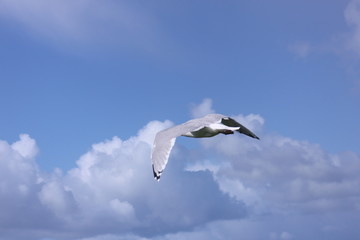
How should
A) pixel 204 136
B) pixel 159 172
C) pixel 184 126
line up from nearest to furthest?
pixel 159 172, pixel 184 126, pixel 204 136

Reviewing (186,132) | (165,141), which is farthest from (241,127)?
(165,141)

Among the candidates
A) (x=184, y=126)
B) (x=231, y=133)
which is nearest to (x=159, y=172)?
(x=184, y=126)

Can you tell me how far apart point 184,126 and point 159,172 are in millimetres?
3936

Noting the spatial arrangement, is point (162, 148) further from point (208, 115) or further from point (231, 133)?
point (208, 115)

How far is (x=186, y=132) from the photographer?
2303cm

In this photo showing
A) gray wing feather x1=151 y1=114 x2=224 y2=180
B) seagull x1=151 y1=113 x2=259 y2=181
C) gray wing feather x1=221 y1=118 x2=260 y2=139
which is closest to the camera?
gray wing feather x1=151 y1=114 x2=224 y2=180

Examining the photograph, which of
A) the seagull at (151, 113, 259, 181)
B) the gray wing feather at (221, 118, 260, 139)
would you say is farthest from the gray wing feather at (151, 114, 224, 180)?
the gray wing feather at (221, 118, 260, 139)

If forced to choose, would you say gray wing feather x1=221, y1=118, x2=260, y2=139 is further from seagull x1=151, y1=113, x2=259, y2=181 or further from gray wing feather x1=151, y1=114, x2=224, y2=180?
gray wing feather x1=151, y1=114, x2=224, y2=180

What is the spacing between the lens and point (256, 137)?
2877cm

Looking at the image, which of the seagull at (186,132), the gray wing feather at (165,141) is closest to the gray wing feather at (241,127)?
the seagull at (186,132)

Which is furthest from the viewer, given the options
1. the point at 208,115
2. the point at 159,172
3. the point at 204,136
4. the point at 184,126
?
the point at 208,115

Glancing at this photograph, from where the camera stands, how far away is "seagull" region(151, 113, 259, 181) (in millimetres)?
21625

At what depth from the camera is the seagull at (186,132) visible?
2162 cm

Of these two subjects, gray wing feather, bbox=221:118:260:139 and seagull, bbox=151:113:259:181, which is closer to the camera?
seagull, bbox=151:113:259:181
